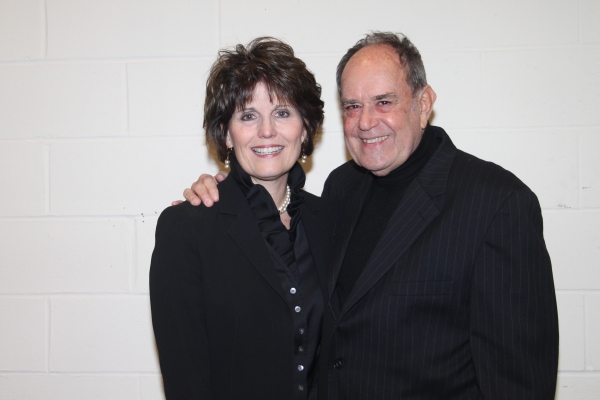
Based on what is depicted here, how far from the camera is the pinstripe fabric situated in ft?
3.96

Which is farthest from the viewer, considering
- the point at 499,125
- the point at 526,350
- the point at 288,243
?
the point at 499,125

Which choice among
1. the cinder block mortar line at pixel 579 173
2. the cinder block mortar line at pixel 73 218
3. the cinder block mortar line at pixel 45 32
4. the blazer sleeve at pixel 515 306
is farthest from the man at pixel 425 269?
the cinder block mortar line at pixel 45 32

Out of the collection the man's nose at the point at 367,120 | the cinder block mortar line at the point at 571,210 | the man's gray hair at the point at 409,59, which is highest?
the man's gray hair at the point at 409,59

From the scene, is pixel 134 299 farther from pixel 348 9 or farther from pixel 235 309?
pixel 348 9

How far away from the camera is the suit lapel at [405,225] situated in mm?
1339

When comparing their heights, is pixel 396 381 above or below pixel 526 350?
below

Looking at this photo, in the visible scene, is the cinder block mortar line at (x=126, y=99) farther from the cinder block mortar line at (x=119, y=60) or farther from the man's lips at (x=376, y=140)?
the man's lips at (x=376, y=140)

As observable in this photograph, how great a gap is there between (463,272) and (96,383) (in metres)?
1.62

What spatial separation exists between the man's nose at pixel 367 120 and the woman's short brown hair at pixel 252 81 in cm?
17

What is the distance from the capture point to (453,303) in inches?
50.4

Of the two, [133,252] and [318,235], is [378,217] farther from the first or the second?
[133,252]

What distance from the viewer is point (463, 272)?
1267 millimetres

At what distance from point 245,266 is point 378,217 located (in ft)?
1.48

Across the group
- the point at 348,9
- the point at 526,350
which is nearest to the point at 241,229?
the point at 526,350
